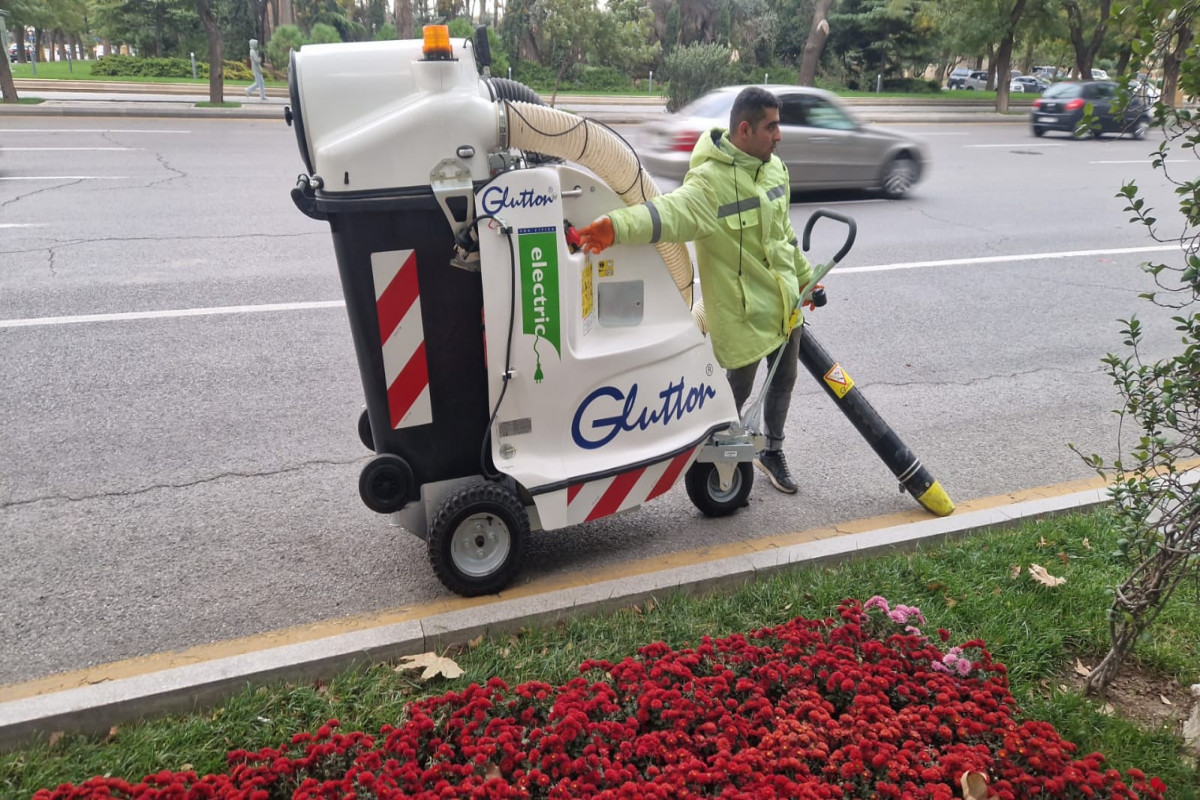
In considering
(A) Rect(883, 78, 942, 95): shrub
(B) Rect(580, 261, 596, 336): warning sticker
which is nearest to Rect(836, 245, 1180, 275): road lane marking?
(B) Rect(580, 261, 596, 336): warning sticker

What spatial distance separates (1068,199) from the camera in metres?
13.5

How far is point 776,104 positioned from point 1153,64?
1.37 m

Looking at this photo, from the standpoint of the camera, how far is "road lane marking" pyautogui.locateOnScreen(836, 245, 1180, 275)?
9.05 meters

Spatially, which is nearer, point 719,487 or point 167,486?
point 719,487

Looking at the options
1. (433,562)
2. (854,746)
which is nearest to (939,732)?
(854,746)

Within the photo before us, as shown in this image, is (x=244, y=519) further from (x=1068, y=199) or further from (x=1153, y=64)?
(x=1068, y=199)

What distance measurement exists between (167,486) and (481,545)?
74.1 inches

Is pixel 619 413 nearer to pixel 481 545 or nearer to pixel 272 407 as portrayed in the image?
pixel 481 545

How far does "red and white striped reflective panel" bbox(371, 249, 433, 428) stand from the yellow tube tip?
2.42 metres

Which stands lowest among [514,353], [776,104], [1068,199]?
[1068,199]

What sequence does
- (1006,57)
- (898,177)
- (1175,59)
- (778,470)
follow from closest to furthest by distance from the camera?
(1175,59) < (778,470) < (898,177) < (1006,57)

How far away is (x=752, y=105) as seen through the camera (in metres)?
3.59

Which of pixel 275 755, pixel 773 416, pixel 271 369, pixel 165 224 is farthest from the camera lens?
pixel 165 224

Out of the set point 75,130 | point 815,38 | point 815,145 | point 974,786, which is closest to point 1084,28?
point 815,38
